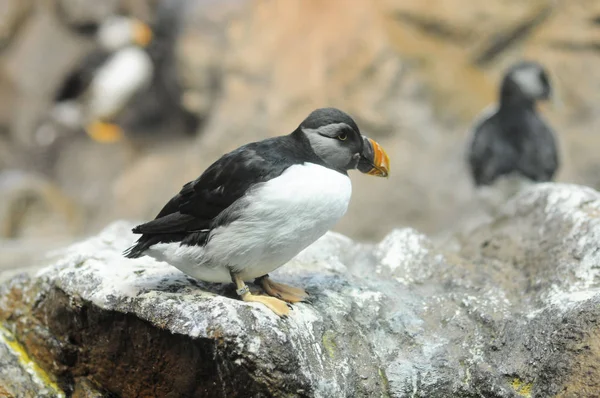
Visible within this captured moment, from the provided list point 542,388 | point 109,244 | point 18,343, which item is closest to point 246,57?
point 109,244

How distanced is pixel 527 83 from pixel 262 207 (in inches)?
169

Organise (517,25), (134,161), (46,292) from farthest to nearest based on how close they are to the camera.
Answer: (134,161) → (517,25) → (46,292)

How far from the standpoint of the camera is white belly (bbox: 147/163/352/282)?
8.64 feet

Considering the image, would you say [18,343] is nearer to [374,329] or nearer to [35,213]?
[374,329]

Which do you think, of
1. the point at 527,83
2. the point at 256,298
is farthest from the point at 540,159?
the point at 256,298

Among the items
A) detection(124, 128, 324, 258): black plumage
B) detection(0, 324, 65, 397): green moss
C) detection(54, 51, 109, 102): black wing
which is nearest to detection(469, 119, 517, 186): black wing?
detection(124, 128, 324, 258): black plumage

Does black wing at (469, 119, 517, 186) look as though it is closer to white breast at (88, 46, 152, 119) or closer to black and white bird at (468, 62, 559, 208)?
black and white bird at (468, 62, 559, 208)

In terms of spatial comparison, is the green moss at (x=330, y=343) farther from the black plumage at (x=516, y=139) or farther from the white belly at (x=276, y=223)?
the black plumage at (x=516, y=139)

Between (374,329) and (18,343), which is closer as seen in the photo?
(374,329)

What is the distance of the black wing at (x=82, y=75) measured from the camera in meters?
9.55

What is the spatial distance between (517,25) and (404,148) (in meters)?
1.87

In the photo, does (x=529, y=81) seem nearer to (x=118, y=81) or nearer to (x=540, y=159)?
(x=540, y=159)

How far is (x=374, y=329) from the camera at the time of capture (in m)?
3.10

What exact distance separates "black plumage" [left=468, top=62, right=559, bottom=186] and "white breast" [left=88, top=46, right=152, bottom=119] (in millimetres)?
4543
